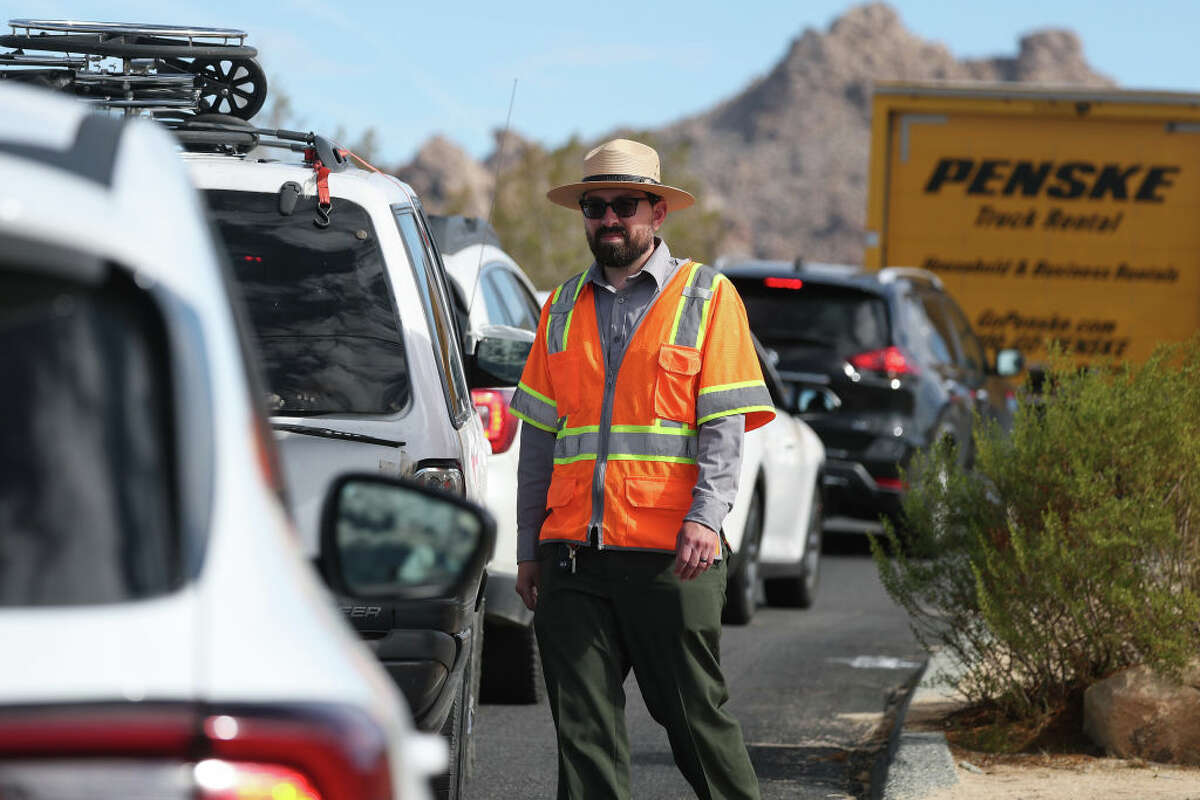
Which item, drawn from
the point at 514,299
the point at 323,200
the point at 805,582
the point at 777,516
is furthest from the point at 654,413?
the point at 805,582

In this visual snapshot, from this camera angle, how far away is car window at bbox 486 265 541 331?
8.38 meters

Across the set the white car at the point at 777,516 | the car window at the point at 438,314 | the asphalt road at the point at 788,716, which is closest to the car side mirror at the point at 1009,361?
the white car at the point at 777,516

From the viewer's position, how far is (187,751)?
1784 mm

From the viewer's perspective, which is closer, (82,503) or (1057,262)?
(82,503)

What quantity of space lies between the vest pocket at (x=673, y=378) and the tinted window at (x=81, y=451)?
2.87 metres

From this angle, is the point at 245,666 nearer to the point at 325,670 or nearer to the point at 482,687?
the point at 325,670

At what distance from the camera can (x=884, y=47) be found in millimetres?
143125

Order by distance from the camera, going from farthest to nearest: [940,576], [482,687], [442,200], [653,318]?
1. [442,200]
2. [482,687]
3. [940,576]
4. [653,318]

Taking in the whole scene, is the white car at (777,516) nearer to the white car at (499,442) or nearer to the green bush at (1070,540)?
the white car at (499,442)

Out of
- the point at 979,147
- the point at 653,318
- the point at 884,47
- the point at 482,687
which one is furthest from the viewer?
the point at 884,47

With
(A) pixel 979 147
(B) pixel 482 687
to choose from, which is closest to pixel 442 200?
(A) pixel 979 147

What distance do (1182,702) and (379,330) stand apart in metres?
3.00

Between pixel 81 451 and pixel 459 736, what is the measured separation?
3660 millimetres

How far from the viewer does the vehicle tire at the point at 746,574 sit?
404 inches
